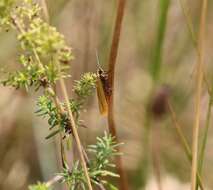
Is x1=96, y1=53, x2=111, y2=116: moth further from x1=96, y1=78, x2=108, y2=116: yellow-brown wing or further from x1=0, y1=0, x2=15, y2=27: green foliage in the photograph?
x1=0, y1=0, x2=15, y2=27: green foliage

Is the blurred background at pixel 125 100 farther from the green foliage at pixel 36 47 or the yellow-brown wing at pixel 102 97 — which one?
the green foliage at pixel 36 47

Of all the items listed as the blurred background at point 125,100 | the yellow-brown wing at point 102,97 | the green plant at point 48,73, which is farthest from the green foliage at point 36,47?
the blurred background at point 125,100

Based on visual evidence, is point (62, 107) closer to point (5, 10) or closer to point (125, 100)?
point (5, 10)

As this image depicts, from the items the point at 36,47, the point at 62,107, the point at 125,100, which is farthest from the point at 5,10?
the point at 125,100

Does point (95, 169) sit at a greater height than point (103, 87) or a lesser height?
lesser

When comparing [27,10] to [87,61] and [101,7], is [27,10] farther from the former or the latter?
[101,7]

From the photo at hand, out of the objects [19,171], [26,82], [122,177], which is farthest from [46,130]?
[26,82]
